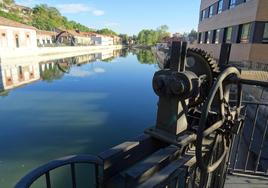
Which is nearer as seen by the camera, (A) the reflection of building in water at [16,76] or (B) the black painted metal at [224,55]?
(B) the black painted metal at [224,55]

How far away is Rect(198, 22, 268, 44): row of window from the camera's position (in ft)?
51.0

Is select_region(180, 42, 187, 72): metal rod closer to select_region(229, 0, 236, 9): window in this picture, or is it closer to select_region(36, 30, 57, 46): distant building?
select_region(229, 0, 236, 9): window

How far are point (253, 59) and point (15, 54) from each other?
88.1 ft

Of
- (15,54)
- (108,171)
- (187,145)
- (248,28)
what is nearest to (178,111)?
(187,145)

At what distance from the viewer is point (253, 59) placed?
15.2 m

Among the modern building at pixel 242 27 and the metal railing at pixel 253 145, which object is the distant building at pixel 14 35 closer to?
the modern building at pixel 242 27

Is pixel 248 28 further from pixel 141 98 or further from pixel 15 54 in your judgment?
pixel 15 54

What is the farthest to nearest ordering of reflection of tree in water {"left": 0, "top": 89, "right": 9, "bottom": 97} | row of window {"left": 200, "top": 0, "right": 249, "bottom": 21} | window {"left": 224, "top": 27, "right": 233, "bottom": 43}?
window {"left": 224, "top": 27, "right": 233, "bottom": 43} → row of window {"left": 200, "top": 0, "right": 249, "bottom": 21} → reflection of tree in water {"left": 0, "top": 89, "right": 9, "bottom": 97}

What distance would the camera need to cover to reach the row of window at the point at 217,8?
1925 cm

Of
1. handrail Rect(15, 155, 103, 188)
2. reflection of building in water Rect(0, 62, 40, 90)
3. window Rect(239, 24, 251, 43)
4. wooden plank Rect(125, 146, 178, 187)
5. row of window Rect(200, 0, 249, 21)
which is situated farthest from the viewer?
row of window Rect(200, 0, 249, 21)

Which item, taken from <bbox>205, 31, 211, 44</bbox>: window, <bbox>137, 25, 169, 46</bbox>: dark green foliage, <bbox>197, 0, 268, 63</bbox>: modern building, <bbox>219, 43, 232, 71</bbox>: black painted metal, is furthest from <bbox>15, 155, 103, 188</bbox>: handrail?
<bbox>137, 25, 169, 46</bbox>: dark green foliage

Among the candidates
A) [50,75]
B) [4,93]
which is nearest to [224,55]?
[4,93]

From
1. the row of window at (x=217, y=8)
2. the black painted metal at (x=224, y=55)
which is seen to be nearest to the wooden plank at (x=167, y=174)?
the black painted metal at (x=224, y=55)

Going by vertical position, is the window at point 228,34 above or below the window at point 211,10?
below
